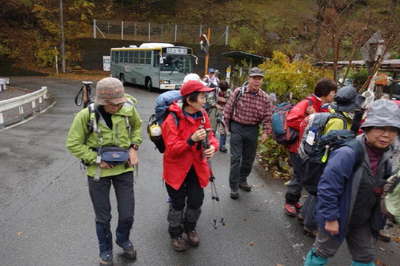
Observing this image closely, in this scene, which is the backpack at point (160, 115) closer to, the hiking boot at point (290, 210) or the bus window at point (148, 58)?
the hiking boot at point (290, 210)

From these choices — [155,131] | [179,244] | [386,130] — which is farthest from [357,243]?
[155,131]

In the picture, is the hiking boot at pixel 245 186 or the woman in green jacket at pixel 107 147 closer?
the woman in green jacket at pixel 107 147

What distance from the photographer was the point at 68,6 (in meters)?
34.8

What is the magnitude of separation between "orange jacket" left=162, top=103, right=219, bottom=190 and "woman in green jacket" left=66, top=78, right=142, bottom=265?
0.35 m

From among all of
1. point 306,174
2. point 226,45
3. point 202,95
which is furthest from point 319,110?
point 226,45

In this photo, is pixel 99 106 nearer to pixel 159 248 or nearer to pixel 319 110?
pixel 159 248

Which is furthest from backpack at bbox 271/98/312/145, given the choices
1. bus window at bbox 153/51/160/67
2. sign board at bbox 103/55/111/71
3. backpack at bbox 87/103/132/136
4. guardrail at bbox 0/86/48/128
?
sign board at bbox 103/55/111/71

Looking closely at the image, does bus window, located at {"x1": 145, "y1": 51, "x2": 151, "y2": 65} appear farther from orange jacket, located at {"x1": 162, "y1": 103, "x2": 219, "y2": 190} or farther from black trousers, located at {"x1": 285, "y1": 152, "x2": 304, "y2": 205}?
orange jacket, located at {"x1": 162, "y1": 103, "x2": 219, "y2": 190}

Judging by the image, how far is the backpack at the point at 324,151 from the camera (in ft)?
7.75

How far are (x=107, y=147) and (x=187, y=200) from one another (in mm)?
1022

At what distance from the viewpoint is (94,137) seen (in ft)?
9.87

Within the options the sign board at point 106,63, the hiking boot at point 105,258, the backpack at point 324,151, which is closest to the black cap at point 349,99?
the backpack at point 324,151

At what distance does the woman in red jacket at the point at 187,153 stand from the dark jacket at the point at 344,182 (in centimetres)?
114

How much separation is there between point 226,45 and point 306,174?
30709 mm
